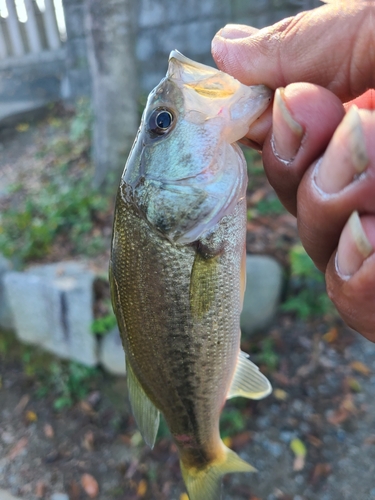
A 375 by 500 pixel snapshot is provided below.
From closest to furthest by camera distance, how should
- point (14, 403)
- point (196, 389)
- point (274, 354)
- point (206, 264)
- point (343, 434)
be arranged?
point (206, 264) < point (196, 389) < point (343, 434) < point (274, 354) < point (14, 403)

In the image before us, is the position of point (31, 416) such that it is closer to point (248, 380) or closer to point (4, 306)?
point (4, 306)

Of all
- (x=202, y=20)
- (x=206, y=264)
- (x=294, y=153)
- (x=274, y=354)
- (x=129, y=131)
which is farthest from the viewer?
(x=202, y=20)

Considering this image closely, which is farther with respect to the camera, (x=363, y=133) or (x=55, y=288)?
(x=55, y=288)

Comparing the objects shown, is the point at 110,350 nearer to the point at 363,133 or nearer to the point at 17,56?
the point at 363,133

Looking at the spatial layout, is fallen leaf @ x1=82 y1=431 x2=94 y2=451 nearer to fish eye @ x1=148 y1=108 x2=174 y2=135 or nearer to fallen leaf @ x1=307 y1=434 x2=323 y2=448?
fallen leaf @ x1=307 y1=434 x2=323 y2=448

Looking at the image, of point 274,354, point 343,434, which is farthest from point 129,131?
point 343,434

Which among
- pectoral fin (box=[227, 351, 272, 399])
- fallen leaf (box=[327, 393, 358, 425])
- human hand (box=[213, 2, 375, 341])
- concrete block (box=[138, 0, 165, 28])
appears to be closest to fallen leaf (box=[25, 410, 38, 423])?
fallen leaf (box=[327, 393, 358, 425])
